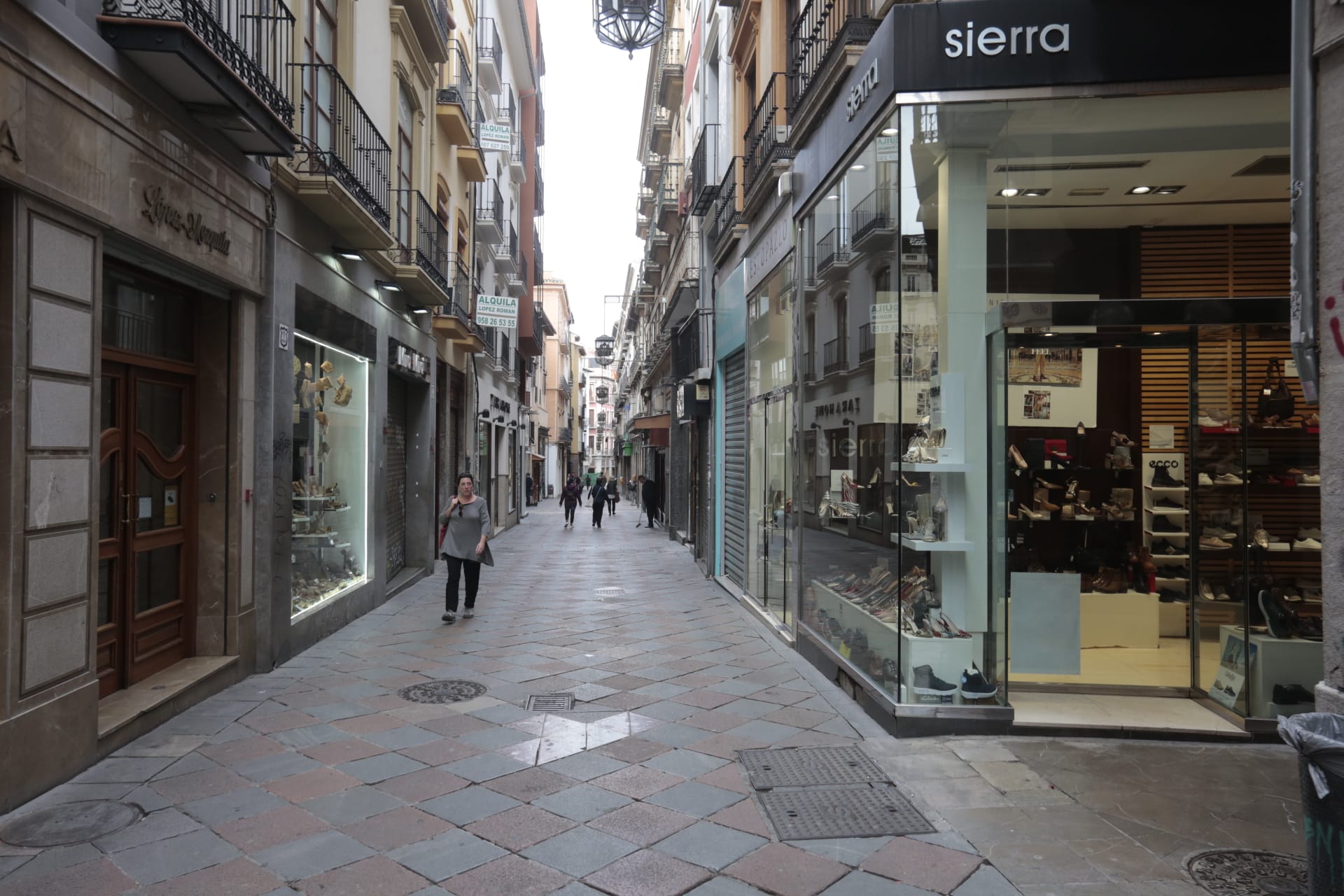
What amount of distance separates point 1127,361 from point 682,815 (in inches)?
193

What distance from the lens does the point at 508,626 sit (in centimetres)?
957

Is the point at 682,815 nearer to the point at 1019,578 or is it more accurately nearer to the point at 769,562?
the point at 1019,578

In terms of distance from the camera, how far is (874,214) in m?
6.56

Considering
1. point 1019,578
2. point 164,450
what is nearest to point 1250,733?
point 1019,578

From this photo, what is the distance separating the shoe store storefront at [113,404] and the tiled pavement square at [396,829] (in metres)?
1.71

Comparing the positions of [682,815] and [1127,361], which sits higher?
[1127,361]

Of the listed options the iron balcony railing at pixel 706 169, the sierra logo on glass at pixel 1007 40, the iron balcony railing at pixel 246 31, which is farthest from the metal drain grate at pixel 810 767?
the iron balcony railing at pixel 706 169

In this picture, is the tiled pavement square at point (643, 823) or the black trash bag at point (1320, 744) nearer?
Result: the black trash bag at point (1320, 744)

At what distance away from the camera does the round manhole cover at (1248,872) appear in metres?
3.54

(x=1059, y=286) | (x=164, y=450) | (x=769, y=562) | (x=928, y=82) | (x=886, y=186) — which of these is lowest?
(x=769, y=562)

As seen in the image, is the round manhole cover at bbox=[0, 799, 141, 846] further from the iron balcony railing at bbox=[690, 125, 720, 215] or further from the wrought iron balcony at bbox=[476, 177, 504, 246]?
the wrought iron balcony at bbox=[476, 177, 504, 246]

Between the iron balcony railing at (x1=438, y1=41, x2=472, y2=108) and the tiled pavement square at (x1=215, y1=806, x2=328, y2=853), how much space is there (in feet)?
43.1

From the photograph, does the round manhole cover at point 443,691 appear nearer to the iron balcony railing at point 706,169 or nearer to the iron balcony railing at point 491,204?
the iron balcony railing at point 706,169

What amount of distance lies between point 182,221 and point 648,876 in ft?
16.7
